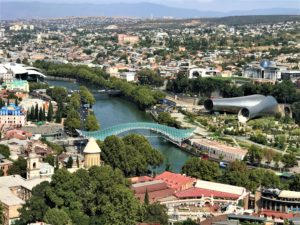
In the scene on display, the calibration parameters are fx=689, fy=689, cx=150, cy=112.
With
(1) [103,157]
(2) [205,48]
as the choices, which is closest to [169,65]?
(2) [205,48]

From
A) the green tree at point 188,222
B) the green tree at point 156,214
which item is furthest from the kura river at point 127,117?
the green tree at point 188,222

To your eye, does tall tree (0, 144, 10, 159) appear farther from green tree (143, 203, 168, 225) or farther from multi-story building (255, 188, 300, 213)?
multi-story building (255, 188, 300, 213)

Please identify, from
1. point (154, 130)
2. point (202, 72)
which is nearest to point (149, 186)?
point (154, 130)

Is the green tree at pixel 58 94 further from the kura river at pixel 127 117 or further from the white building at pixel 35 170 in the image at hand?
the white building at pixel 35 170

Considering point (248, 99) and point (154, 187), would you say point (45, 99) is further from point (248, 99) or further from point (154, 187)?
point (154, 187)

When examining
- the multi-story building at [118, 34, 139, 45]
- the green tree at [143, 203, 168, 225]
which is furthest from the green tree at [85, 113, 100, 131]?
the multi-story building at [118, 34, 139, 45]

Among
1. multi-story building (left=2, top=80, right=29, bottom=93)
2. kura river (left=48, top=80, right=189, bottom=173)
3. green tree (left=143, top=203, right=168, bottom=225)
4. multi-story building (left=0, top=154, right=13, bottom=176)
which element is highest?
green tree (left=143, top=203, right=168, bottom=225)
